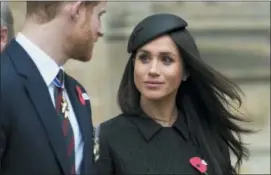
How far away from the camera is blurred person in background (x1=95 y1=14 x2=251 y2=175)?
11.4 ft

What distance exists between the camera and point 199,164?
3.52 metres

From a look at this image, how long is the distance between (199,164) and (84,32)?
3.24ft

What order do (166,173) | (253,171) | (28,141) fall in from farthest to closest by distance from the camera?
(253,171) → (166,173) → (28,141)

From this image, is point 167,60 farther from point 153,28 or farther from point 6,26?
point 6,26

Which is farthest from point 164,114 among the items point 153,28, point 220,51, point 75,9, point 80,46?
point 220,51

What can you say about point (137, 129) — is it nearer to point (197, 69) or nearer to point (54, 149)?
point (197, 69)

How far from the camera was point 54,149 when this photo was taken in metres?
2.66

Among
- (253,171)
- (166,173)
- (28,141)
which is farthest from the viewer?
(253,171)

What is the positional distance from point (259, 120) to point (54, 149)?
540cm

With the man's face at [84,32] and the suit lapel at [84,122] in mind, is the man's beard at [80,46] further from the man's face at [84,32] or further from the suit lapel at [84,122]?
the suit lapel at [84,122]

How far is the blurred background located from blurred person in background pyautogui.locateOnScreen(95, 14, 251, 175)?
3833mm

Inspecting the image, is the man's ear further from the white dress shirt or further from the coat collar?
the coat collar

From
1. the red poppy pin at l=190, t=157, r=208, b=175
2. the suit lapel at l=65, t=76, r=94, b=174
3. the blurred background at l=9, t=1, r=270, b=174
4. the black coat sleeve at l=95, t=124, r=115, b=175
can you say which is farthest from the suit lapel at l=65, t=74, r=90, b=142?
the blurred background at l=9, t=1, r=270, b=174

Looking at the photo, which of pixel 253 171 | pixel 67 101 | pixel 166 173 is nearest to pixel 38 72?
pixel 67 101
